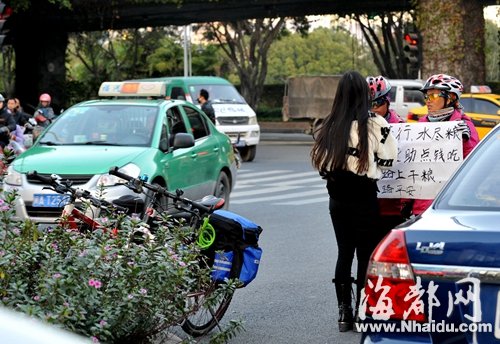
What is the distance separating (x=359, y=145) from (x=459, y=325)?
3.14 m

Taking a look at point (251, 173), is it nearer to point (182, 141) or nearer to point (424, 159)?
point (182, 141)

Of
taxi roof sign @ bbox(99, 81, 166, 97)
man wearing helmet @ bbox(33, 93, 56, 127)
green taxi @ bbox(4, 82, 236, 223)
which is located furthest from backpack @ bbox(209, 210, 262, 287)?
man wearing helmet @ bbox(33, 93, 56, 127)

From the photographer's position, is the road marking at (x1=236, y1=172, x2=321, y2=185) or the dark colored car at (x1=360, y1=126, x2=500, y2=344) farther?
the road marking at (x1=236, y1=172, x2=321, y2=185)

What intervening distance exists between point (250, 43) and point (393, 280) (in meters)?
46.3

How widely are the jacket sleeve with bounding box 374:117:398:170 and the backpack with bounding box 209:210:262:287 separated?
97 cm

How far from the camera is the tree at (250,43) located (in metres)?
49.9

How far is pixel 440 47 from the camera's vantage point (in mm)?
28812

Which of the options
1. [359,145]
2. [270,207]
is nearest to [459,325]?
[359,145]

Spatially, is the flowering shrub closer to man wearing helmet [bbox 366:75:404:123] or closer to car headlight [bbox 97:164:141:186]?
man wearing helmet [bbox 366:75:404:123]

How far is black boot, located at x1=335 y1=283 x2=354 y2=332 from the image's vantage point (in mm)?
7414

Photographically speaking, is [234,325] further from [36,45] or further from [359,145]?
[36,45]

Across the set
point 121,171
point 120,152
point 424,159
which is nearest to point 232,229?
point 424,159

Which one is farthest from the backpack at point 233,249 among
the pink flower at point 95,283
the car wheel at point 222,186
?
the car wheel at point 222,186

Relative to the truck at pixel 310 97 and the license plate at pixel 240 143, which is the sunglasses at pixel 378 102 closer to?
the license plate at pixel 240 143
